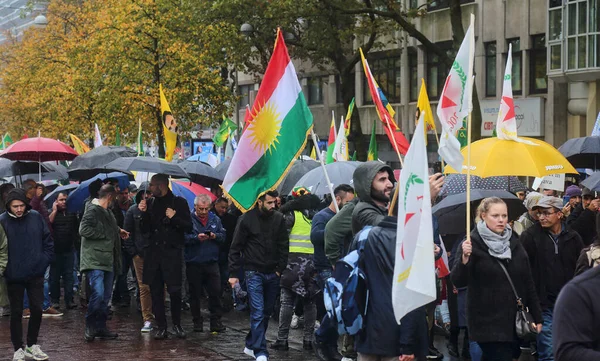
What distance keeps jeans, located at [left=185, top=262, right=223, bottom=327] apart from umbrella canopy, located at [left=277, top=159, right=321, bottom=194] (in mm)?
3491

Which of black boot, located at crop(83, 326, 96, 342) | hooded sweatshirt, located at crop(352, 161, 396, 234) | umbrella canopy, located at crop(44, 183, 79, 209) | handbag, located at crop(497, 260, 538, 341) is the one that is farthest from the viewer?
umbrella canopy, located at crop(44, 183, 79, 209)

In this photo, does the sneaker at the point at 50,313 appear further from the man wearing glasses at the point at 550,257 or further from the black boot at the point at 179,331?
the man wearing glasses at the point at 550,257

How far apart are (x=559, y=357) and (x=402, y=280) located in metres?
2.09

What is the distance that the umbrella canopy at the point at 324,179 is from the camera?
14.9 meters

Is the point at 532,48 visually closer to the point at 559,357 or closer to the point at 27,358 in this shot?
the point at 27,358

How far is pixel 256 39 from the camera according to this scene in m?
36.3

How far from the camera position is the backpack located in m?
7.01

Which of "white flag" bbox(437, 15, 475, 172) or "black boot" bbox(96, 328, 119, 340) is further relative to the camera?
"black boot" bbox(96, 328, 119, 340)

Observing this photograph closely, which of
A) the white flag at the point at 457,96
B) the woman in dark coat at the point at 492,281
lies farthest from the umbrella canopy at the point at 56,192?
the woman in dark coat at the point at 492,281

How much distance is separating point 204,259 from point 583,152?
5.21 metres

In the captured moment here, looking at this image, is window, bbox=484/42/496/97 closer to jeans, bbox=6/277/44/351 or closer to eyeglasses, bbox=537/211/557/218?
jeans, bbox=6/277/44/351

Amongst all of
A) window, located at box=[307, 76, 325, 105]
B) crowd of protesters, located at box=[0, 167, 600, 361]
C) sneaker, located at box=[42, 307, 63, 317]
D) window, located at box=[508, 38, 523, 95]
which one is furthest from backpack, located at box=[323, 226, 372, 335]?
window, located at box=[307, 76, 325, 105]

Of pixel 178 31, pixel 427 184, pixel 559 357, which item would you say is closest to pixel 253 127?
pixel 427 184

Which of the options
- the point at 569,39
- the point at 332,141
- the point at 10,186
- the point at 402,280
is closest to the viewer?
the point at 402,280
